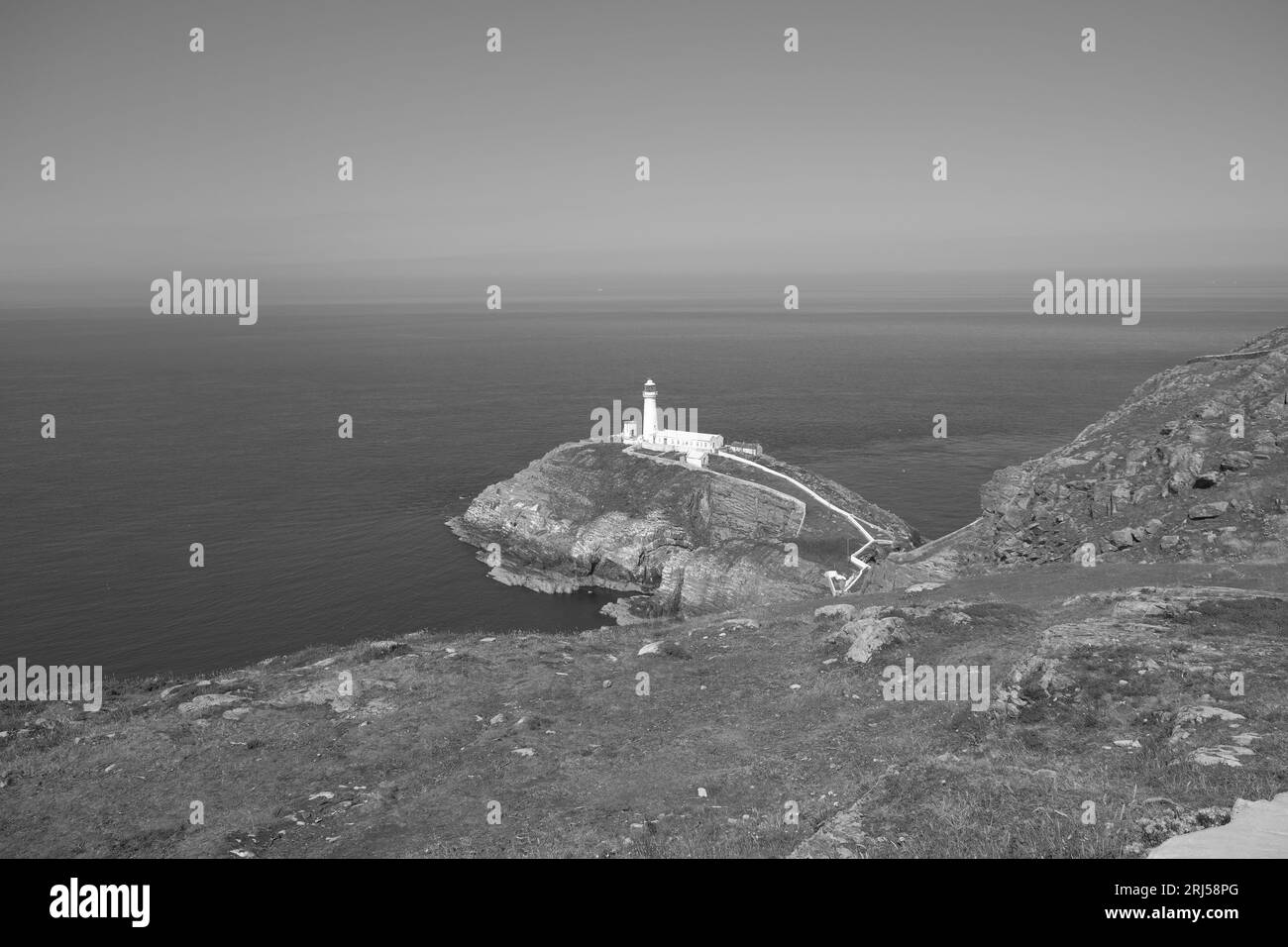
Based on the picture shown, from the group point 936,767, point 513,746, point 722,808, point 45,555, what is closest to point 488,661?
point 513,746

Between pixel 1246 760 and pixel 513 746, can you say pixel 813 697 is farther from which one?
pixel 1246 760

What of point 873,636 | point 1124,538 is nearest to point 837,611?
point 873,636

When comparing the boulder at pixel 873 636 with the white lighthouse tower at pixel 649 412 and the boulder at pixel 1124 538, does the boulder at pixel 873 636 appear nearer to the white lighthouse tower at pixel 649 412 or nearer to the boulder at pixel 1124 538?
the boulder at pixel 1124 538

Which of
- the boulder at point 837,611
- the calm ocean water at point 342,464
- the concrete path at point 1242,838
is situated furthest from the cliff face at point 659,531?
the concrete path at point 1242,838

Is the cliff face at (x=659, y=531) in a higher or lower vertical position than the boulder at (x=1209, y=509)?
lower

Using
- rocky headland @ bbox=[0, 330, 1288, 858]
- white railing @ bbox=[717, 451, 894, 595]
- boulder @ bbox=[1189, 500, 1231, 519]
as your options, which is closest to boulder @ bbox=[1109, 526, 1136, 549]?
rocky headland @ bbox=[0, 330, 1288, 858]

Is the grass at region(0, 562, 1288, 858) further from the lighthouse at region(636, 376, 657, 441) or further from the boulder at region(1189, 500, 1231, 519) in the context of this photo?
the lighthouse at region(636, 376, 657, 441)

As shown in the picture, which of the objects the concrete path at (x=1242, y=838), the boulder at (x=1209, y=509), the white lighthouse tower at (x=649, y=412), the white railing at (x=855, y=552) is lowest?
the white railing at (x=855, y=552)
